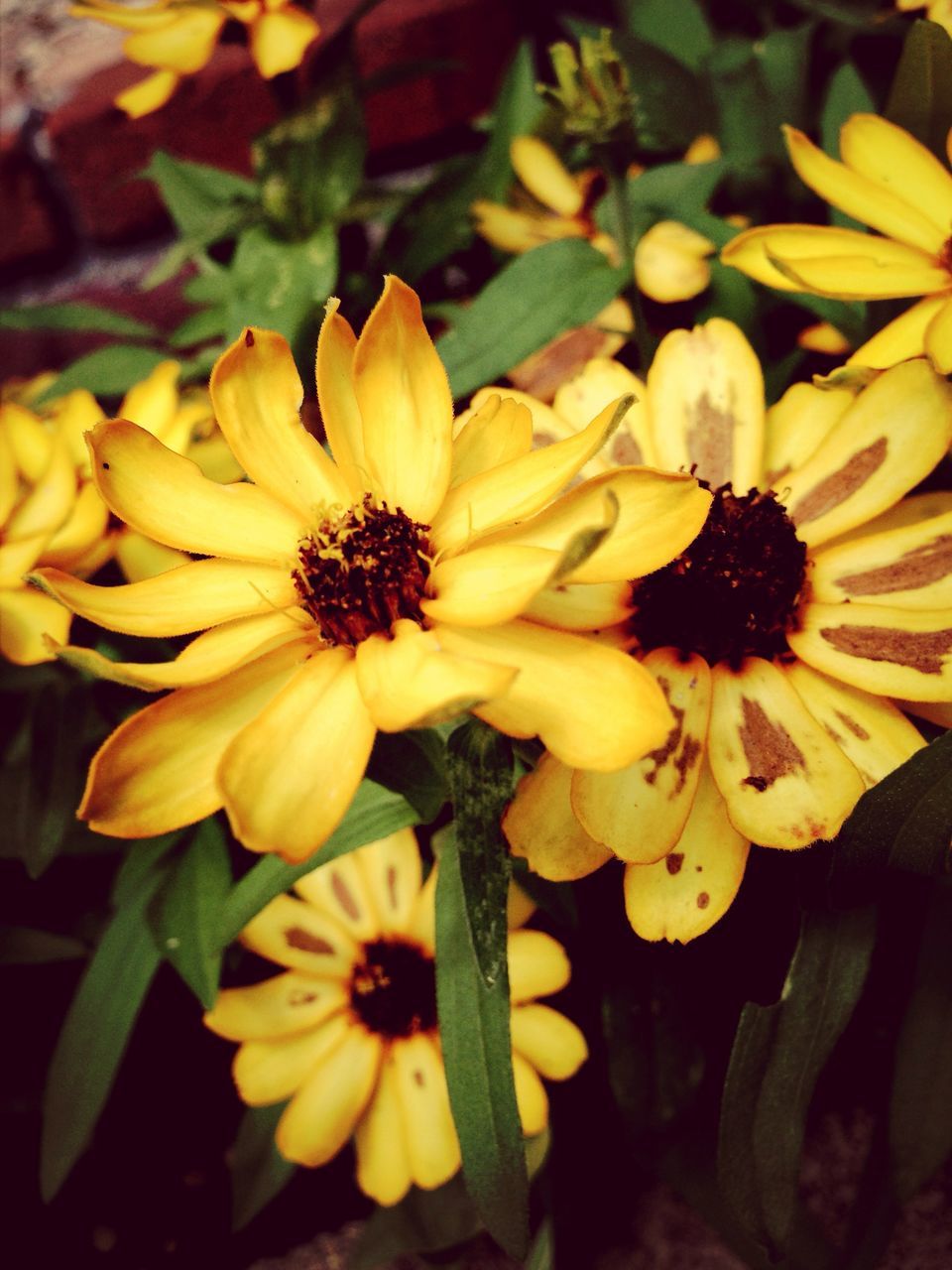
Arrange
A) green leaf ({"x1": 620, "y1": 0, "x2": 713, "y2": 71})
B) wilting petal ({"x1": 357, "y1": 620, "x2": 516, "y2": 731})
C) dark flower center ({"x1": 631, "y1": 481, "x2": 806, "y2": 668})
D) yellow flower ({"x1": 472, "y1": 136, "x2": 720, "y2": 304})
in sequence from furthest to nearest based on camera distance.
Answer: green leaf ({"x1": 620, "y1": 0, "x2": 713, "y2": 71}), yellow flower ({"x1": 472, "y1": 136, "x2": 720, "y2": 304}), dark flower center ({"x1": 631, "y1": 481, "x2": 806, "y2": 668}), wilting petal ({"x1": 357, "y1": 620, "x2": 516, "y2": 731})

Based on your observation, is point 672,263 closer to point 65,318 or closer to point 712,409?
point 712,409

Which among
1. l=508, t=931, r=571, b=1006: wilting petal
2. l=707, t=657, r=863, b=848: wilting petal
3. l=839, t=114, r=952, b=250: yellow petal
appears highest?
l=839, t=114, r=952, b=250: yellow petal

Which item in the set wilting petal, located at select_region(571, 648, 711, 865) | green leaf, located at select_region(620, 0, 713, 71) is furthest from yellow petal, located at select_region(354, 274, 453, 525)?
green leaf, located at select_region(620, 0, 713, 71)

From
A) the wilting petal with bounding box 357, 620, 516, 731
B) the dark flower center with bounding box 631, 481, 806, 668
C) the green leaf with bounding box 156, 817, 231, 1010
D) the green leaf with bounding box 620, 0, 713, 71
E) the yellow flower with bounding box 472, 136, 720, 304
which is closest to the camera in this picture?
the wilting petal with bounding box 357, 620, 516, 731

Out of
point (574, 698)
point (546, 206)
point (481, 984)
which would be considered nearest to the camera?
point (574, 698)

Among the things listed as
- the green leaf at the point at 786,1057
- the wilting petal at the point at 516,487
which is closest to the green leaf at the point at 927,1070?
the green leaf at the point at 786,1057

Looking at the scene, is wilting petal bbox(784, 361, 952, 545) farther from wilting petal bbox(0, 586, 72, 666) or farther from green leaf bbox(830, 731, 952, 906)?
wilting petal bbox(0, 586, 72, 666)

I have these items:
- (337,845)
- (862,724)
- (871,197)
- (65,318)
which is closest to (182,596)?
(337,845)

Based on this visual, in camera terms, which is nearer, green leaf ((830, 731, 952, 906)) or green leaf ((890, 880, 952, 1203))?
green leaf ((830, 731, 952, 906))
